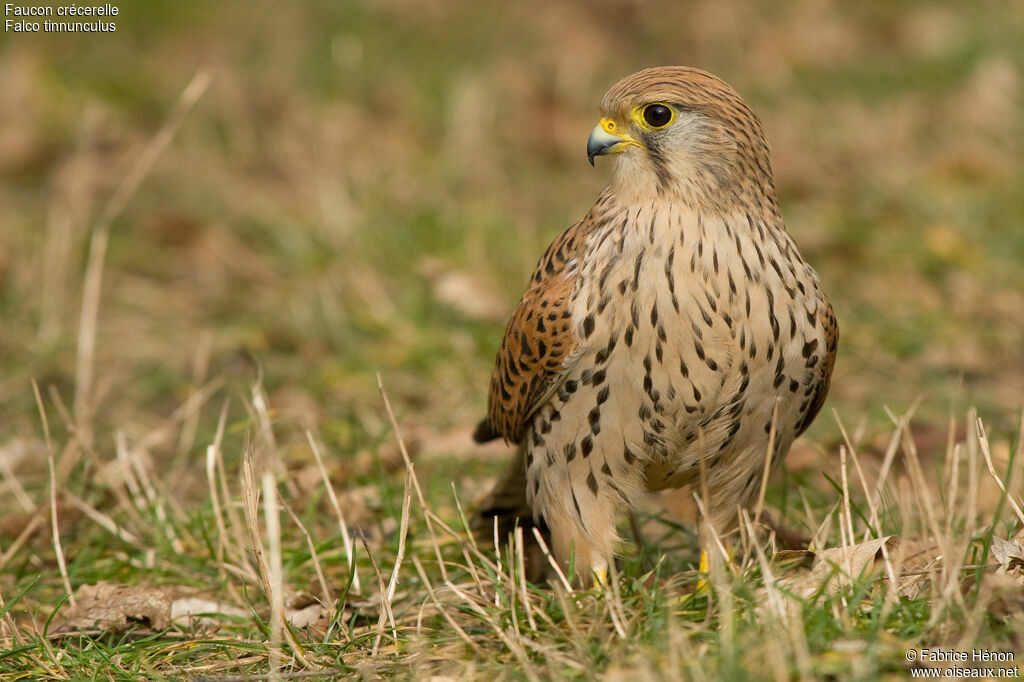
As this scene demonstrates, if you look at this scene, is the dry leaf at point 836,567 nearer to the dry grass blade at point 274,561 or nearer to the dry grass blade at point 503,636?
the dry grass blade at point 503,636

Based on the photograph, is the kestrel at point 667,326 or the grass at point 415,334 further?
the kestrel at point 667,326

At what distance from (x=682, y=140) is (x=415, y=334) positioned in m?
2.76

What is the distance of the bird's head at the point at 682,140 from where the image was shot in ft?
11.6

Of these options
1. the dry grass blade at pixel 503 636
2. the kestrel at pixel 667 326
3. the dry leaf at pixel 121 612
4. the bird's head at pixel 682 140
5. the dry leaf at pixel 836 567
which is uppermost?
the bird's head at pixel 682 140

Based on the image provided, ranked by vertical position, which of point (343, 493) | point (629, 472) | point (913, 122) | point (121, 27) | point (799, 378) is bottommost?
point (343, 493)

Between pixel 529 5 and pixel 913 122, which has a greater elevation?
pixel 529 5

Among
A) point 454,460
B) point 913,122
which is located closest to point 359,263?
point 454,460

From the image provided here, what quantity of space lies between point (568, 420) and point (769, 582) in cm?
87

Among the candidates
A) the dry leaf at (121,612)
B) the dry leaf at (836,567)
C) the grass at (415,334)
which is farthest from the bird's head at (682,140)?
the dry leaf at (121,612)

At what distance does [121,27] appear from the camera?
952 cm

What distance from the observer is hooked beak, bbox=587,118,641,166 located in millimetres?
3609

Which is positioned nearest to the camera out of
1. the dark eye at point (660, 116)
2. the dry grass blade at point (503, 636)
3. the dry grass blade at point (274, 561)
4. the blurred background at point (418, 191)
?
the dry grass blade at point (274, 561)

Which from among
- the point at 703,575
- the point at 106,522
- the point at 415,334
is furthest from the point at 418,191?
the point at 703,575

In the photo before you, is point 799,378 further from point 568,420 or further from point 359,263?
point 359,263
